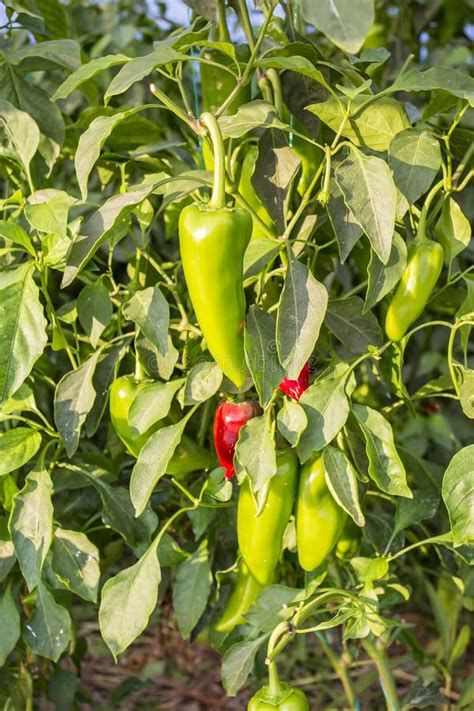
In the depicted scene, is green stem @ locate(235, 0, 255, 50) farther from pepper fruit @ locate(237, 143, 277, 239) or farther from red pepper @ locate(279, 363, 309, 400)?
red pepper @ locate(279, 363, 309, 400)

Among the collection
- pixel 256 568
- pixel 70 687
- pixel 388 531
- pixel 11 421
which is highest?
pixel 11 421

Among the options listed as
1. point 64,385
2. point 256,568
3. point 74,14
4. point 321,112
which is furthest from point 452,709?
point 74,14

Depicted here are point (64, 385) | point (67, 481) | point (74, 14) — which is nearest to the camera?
point (64, 385)

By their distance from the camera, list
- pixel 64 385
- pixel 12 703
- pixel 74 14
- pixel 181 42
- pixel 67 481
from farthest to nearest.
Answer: pixel 74 14
pixel 12 703
pixel 67 481
pixel 64 385
pixel 181 42

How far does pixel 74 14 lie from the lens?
1931mm

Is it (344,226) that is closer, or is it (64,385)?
(344,226)

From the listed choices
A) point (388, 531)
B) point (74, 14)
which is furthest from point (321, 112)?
point (74, 14)

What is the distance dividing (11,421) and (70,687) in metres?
0.45

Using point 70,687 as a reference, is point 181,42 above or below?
above

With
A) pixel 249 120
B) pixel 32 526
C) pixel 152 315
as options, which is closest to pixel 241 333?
pixel 152 315

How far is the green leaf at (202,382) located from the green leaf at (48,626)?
12.6 inches

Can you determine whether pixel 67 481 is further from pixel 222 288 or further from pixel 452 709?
pixel 452 709

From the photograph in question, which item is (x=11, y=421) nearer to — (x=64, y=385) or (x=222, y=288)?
(x=64, y=385)

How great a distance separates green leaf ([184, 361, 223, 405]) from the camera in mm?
868
